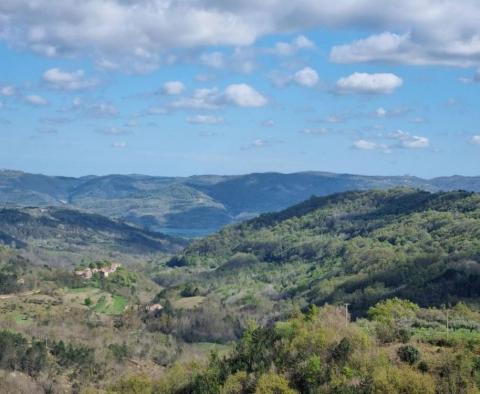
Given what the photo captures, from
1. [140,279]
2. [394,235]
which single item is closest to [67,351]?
[140,279]

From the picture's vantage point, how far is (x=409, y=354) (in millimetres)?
37312

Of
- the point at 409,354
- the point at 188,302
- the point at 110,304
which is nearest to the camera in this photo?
the point at 409,354

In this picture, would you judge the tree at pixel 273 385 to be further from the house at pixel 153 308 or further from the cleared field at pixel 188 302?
the cleared field at pixel 188 302

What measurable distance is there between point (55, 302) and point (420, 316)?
Answer: 80754 millimetres

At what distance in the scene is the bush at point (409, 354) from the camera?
37.0 meters

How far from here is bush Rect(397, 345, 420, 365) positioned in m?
37.0

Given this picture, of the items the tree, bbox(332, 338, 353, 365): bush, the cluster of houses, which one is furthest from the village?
bbox(332, 338, 353, 365): bush

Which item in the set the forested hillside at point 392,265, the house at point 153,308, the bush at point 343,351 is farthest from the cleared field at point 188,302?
the bush at point 343,351

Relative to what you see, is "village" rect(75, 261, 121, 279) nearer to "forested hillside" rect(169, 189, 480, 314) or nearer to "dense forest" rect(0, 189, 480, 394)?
"dense forest" rect(0, 189, 480, 394)

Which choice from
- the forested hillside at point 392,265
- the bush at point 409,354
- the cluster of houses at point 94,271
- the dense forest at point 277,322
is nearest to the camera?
the bush at point 409,354

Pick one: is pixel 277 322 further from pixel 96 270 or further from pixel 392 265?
pixel 96 270

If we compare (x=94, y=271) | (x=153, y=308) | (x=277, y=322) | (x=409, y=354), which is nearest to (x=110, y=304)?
(x=153, y=308)

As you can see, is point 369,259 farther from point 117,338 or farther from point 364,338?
point 364,338

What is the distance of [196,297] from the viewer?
140 metres
